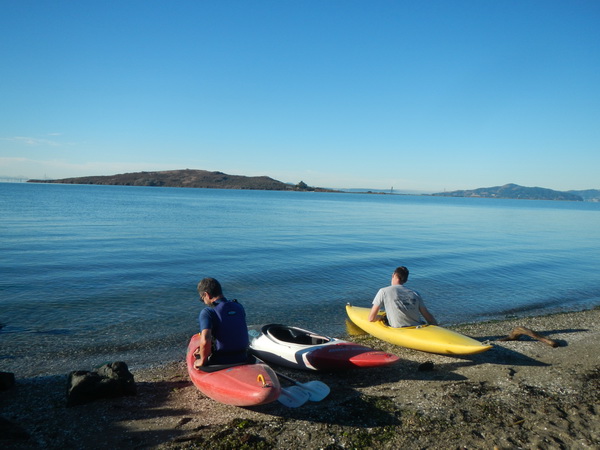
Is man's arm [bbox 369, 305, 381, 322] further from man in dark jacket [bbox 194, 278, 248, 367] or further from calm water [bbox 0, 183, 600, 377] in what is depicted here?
man in dark jacket [bbox 194, 278, 248, 367]

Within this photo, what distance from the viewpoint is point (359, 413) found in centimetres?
591

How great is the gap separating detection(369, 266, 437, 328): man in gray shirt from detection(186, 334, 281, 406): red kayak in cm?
361

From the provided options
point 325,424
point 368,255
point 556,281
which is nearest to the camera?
point 325,424

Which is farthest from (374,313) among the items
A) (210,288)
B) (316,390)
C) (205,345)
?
(210,288)

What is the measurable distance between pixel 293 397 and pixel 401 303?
372 centimetres

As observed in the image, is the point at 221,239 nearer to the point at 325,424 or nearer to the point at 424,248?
the point at 424,248

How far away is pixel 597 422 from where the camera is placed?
5.71 meters

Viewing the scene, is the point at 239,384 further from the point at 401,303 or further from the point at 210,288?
the point at 401,303

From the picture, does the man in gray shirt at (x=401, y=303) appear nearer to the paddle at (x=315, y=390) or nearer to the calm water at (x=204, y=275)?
the calm water at (x=204, y=275)

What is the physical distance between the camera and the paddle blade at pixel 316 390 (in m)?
6.41

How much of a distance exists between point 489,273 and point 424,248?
775cm

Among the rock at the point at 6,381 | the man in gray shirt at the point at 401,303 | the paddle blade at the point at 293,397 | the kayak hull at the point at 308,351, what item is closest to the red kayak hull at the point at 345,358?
the kayak hull at the point at 308,351

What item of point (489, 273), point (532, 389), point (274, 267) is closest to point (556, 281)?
point (489, 273)

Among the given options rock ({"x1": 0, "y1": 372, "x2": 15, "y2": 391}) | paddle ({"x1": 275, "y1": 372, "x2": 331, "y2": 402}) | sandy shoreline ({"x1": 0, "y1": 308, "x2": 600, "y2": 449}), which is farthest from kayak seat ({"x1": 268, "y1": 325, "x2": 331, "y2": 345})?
rock ({"x1": 0, "y1": 372, "x2": 15, "y2": 391})
